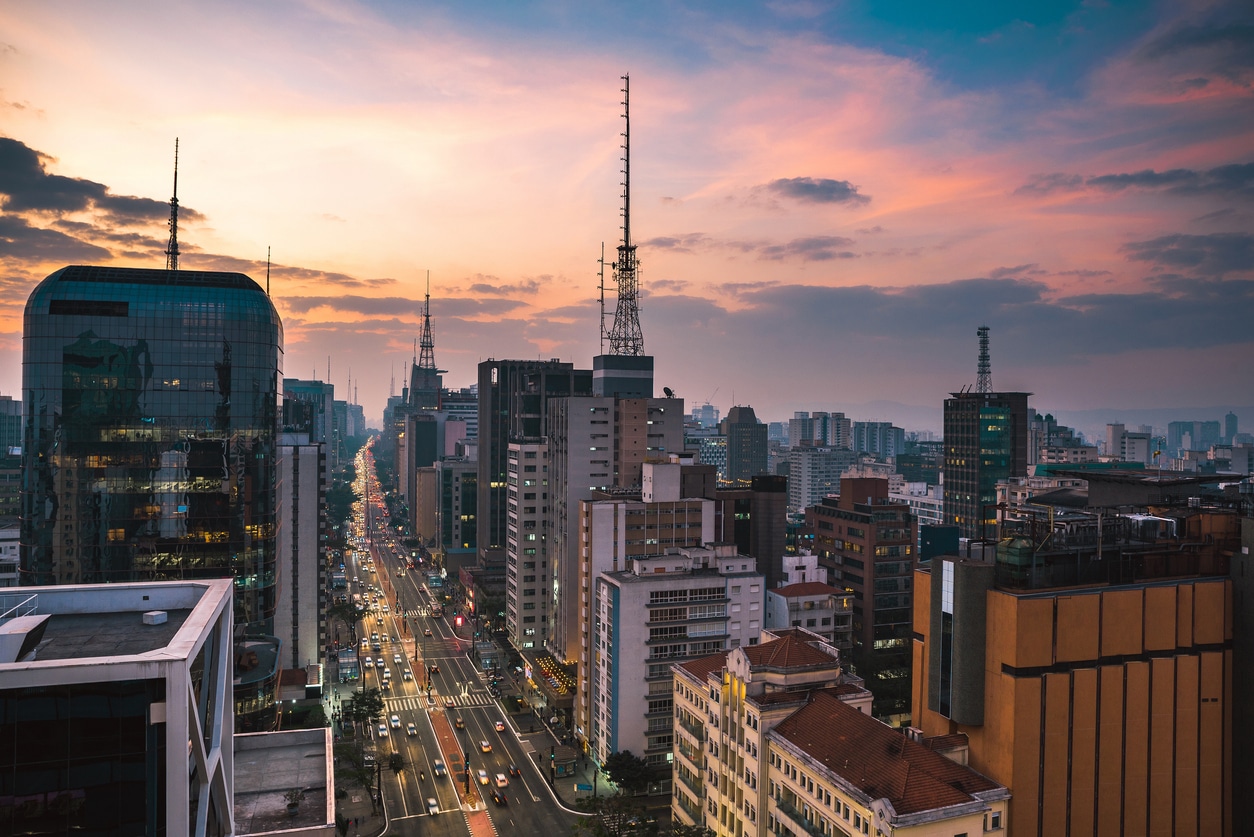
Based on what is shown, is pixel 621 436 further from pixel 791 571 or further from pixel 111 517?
pixel 111 517

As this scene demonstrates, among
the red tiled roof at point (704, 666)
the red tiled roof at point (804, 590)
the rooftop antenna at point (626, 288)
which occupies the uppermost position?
the rooftop antenna at point (626, 288)

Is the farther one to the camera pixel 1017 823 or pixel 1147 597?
pixel 1147 597

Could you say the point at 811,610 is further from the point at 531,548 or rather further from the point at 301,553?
the point at 301,553

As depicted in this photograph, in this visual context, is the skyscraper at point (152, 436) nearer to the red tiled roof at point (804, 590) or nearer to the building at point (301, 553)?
the building at point (301, 553)

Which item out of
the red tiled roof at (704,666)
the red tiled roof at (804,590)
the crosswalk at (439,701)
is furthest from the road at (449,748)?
the red tiled roof at (804,590)

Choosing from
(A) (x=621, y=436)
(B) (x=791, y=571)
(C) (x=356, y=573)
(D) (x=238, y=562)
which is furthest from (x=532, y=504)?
(C) (x=356, y=573)

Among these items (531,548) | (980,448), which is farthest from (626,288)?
(980,448)

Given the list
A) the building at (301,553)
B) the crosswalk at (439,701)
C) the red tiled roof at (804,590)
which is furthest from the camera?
the building at (301,553)

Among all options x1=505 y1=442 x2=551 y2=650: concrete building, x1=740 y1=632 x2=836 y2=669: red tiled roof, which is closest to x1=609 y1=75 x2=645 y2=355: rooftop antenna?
x1=505 y1=442 x2=551 y2=650: concrete building
